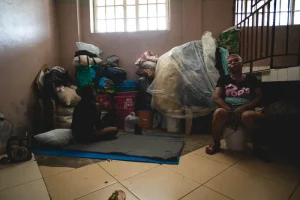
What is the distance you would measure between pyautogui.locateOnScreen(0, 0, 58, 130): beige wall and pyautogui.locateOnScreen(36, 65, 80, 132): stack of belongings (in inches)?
5.5

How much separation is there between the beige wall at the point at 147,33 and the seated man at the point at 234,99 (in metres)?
1.70

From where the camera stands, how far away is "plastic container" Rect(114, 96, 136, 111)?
9.04ft

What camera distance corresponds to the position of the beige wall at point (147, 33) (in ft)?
10.4

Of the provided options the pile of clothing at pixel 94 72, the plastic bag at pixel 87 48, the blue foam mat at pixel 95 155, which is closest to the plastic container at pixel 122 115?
the pile of clothing at pixel 94 72

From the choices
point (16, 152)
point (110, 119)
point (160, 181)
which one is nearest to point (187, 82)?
point (110, 119)

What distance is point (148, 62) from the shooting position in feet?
9.31

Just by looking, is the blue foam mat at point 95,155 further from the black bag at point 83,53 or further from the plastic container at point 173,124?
the black bag at point 83,53

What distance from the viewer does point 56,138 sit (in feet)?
6.05

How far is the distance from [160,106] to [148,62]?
2.78 feet

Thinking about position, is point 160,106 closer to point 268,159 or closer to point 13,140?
point 268,159

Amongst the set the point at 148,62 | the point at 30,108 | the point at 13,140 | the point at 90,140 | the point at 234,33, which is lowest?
the point at 90,140

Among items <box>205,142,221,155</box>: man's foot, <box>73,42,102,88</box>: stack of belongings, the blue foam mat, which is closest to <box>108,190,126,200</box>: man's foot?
the blue foam mat

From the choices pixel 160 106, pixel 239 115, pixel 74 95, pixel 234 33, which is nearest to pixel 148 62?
pixel 160 106

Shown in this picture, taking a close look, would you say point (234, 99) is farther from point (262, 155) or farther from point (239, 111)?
point (262, 155)
